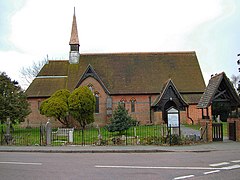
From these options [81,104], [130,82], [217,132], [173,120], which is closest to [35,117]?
[81,104]

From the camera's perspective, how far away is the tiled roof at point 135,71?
45.5 metres

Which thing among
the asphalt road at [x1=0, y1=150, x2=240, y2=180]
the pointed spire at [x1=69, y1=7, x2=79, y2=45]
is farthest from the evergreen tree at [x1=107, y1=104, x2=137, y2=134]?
the pointed spire at [x1=69, y1=7, x2=79, y2=45]

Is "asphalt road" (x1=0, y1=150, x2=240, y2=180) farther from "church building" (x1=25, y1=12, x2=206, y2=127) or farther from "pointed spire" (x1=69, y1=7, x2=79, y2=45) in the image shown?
"pointed spire" (x1=69, y1=7, x2=79, y2=45)

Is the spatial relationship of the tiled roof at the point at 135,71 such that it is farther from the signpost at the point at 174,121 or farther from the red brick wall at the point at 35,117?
the signpost at the point at 174,121

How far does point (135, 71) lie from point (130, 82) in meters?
2.48

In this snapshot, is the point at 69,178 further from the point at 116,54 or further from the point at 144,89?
the point at 116,54

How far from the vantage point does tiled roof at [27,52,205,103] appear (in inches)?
1790

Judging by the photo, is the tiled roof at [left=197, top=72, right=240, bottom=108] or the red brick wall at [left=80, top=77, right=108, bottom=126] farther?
the red brick wall at [left=80, top=77, right=108, bottom=126]

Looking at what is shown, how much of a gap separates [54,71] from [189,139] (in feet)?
101

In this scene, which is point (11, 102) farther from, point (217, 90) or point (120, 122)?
point (217, 90)

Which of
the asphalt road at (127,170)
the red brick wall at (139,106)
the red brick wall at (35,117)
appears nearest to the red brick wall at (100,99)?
the red brick wall at (139,106)

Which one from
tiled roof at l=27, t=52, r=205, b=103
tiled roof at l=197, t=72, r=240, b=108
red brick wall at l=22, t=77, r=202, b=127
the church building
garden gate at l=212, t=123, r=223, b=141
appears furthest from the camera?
tiled roof at l=27, t=52, r=205, b=103

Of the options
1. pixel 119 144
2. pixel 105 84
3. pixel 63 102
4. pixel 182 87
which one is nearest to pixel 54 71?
pixel 105 84

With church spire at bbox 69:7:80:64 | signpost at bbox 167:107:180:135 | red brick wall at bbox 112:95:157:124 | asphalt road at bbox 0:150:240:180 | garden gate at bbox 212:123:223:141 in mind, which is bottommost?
asphalt road at bbox 0:150:240:180
